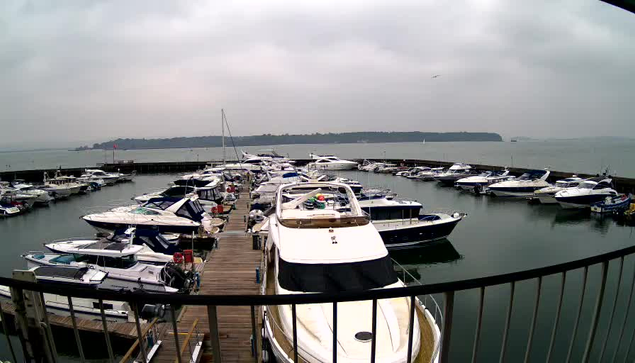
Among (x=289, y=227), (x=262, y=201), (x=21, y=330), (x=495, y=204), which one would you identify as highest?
(x=21, y=330)

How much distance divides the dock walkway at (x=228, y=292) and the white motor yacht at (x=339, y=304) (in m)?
1.23

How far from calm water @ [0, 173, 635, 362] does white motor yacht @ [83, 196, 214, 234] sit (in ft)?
13.6

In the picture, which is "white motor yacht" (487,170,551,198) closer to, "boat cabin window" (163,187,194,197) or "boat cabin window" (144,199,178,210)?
"boat cabin window" (163,187,194,197)

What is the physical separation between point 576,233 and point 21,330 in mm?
27544

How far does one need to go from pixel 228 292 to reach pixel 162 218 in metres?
10.1

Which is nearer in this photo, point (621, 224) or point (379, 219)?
point (379, 219)

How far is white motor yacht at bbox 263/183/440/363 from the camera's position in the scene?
5211 millimetres

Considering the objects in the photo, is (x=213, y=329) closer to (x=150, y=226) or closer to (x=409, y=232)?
(x=409, y=232)

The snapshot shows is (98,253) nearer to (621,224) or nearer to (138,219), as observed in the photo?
(138,219)

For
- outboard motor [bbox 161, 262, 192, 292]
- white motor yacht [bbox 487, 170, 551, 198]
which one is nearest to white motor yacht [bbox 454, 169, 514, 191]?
white motor yacht [bbox 487, 170, 551, 198]

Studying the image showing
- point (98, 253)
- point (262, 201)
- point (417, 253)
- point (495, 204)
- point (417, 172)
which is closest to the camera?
point (98, 253)

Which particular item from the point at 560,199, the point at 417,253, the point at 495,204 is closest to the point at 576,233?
the point at 560,199

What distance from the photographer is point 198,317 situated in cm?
866

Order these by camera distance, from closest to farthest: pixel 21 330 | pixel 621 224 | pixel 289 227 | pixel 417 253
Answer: pixel 21 330
pixel 289 227
pixel 417 253
pixel 621 224
